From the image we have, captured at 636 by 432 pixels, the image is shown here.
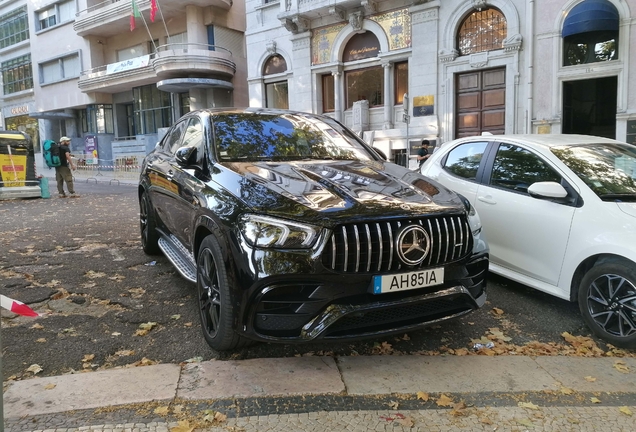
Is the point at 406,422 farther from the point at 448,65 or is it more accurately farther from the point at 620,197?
the point at 448,65

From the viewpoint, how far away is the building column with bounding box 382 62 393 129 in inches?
710

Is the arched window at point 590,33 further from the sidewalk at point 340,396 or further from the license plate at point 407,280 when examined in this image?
the license plate at point 407,280

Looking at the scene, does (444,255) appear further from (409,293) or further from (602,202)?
(602,202)

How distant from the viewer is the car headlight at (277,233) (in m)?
2.74

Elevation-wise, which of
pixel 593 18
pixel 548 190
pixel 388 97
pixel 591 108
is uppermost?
pixel 593 18

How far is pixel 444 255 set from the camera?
10.0 feet

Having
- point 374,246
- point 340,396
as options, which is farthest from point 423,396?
point 374,246

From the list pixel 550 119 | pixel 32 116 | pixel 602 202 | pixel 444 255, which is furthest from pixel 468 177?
pixel 32 116

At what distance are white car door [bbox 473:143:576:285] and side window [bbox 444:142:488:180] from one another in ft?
0.72

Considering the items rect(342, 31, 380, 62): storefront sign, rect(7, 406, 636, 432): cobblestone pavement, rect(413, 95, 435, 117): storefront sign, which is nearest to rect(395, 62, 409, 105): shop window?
rect(413, 95, 435, 117): storefront sign

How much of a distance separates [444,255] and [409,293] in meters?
0.35

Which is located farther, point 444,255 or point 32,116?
point 32,116

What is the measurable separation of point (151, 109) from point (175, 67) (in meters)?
5.76

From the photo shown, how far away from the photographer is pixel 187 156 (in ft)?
12.5
